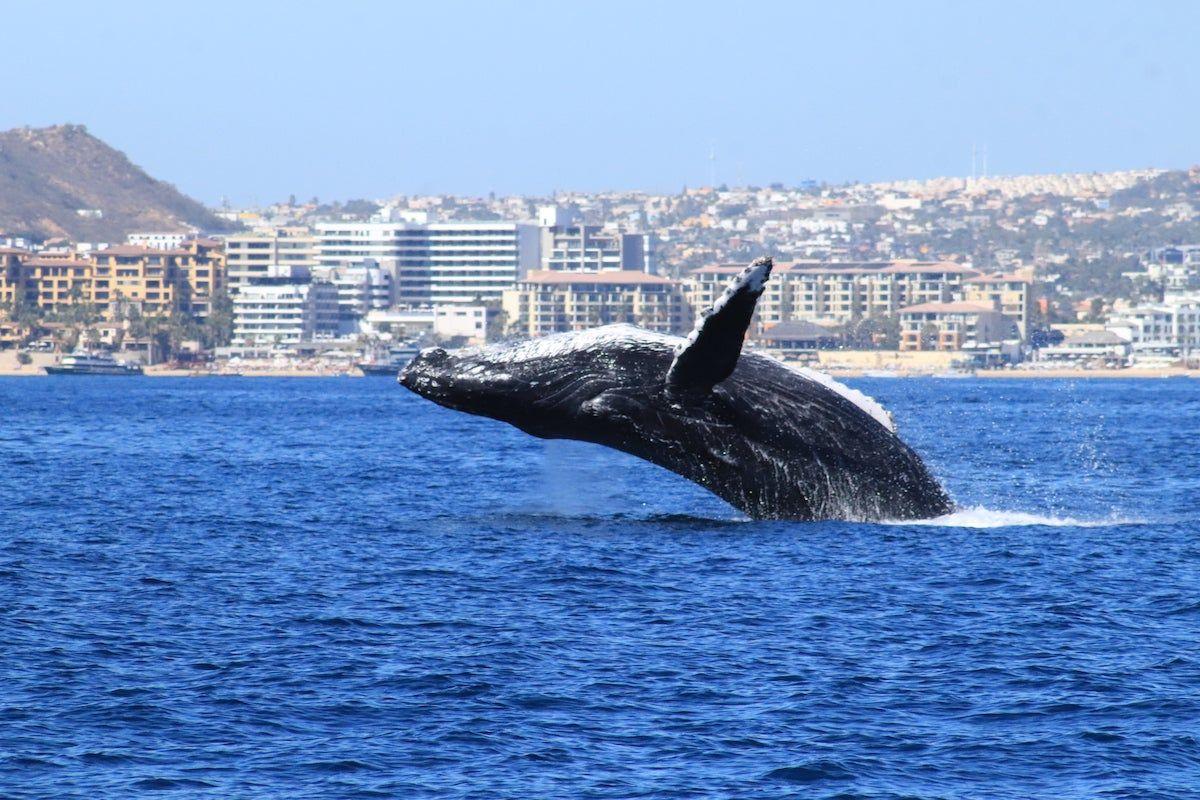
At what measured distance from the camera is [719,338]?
17.2 metres

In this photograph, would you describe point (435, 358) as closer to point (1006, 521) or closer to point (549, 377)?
point (549, 377)

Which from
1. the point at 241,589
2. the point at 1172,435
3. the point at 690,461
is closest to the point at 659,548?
the point at 690,461

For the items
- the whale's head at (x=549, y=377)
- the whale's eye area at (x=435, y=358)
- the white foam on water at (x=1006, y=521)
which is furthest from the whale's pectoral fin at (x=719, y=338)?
the white foam on water at (x=1006, y=521)

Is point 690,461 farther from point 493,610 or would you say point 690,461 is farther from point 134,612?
point 134,612

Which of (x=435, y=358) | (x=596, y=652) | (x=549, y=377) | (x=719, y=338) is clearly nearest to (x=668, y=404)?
(x=549, y=377)

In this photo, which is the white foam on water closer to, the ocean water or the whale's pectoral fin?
the ocean water

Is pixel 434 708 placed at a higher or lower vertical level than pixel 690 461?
lower

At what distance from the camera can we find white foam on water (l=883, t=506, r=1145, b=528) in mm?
22219

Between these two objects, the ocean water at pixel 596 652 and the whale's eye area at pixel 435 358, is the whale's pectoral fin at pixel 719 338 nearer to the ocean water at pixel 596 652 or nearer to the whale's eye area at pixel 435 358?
the ocean water at pixel 596 652

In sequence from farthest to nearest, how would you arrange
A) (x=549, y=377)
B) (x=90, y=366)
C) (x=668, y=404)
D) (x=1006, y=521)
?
(x=90, y=366) → (x=1006, y=521) → (x=549, y=377) → (x=668, y=404)

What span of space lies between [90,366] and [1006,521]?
17769 cm

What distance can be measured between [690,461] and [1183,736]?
21.3 ft

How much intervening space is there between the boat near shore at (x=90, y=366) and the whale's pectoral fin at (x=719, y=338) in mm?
180231

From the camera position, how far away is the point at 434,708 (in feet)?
46.5
